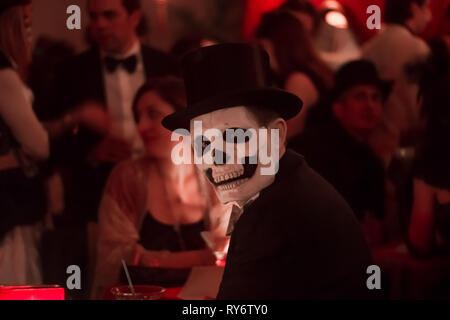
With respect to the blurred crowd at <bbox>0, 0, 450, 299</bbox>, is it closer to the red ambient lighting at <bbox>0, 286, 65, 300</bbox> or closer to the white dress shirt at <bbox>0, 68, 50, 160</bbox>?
the white dress shirt at <bbox>0, 68, 50, 160</bbox>

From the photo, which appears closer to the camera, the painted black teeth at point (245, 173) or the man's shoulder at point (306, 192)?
the man's shoulder at point (306, 192)

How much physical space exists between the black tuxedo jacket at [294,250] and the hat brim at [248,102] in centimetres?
27

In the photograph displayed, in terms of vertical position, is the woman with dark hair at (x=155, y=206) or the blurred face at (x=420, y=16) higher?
the blurred face at (x=420, y=16)

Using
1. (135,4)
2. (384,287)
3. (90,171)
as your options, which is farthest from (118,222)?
(384,287)

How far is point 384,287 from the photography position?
312 centimetres

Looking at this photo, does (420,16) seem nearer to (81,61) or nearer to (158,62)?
(158,62)

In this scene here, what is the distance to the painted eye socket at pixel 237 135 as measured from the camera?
237 centimetres

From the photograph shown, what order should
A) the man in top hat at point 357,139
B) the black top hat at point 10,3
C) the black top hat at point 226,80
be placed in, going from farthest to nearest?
the man in top hat at point 357,139 → the black top hat at point 10,3 → the black top hat at point 226,80

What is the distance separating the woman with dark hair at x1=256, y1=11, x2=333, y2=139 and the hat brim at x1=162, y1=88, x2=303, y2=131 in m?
0.78

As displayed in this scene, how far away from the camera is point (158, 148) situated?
321 cm

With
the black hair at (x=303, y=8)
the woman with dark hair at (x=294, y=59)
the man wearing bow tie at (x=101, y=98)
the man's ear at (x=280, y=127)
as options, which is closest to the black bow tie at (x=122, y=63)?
the man wearing bow tie at (x=101, y=98)

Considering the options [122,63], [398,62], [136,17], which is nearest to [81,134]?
[122,63]

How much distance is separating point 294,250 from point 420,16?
1.48 meters

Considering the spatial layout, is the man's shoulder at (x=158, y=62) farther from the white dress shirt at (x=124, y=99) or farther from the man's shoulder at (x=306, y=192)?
the man's shoulder at (x=306, y=192)
